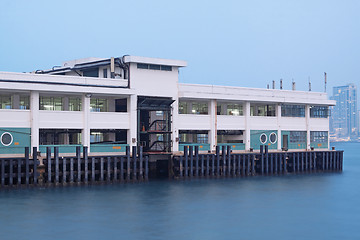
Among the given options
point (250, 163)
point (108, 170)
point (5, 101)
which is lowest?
point (108, 170)

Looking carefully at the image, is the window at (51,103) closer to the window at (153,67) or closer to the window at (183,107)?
the window at (153,67)

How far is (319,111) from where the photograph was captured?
8719 centimetres

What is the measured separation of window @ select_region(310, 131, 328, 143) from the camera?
85.9m

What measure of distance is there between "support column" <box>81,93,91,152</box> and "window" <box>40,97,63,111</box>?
618 centimetres

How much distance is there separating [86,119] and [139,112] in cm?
638

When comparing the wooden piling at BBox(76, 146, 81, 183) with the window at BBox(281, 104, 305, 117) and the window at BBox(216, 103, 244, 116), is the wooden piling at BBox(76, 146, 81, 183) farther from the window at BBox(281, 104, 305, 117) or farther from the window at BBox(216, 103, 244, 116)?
the window at BBox(281, 104, 305, 117)

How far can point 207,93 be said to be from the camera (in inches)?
2904

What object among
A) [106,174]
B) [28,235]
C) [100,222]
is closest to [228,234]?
[100,222]

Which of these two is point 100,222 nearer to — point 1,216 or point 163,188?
point 1,216

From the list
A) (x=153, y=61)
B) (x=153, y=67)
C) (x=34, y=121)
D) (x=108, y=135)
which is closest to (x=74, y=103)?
(x=108, y=135)

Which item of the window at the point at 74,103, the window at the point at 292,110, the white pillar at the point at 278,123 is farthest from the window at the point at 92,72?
the window at the point at 292,110

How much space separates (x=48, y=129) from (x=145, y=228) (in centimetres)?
2720

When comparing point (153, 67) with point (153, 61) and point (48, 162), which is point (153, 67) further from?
point (48, 162)

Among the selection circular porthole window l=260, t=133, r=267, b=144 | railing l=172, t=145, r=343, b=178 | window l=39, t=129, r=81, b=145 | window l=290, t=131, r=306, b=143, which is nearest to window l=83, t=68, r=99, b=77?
window l=39, t=129, r=81, b=145
